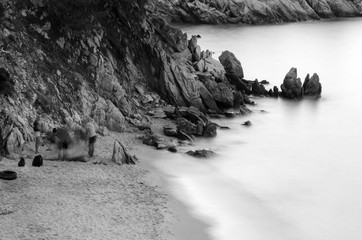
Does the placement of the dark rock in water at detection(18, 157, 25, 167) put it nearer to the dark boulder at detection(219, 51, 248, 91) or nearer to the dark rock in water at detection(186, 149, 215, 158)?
the dark rock in water at detection(186, 149, 215, 158)

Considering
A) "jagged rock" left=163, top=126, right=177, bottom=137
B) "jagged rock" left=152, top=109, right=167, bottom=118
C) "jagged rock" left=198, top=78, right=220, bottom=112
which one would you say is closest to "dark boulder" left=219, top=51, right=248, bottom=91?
"jagged rock" left=198, top=78, right=220, bottom=112

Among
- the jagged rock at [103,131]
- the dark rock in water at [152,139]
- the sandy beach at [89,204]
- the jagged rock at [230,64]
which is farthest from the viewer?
the jagged rock at [230,64]

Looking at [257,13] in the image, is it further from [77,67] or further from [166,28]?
[77,67]

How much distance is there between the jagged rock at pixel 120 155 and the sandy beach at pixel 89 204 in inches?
17.8

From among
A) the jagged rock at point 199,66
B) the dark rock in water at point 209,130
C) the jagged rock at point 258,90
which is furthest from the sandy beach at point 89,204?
the jagged rock at point 258,90

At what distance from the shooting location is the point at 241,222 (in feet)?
114

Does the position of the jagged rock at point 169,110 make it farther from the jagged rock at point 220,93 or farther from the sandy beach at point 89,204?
the sandy beach at point 89,204

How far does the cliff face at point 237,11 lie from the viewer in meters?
149

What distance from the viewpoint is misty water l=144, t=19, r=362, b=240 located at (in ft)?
115

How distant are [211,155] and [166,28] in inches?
795

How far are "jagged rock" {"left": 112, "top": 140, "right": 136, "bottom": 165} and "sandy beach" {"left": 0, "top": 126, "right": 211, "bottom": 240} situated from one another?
45 centimetres

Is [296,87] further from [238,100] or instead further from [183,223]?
[183,223]

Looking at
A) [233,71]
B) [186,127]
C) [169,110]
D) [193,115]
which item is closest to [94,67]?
[169,110]

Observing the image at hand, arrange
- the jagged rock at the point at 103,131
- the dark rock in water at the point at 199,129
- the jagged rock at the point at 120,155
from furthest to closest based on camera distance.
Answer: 1. the dark rock in water at the point at 199,129
2. the jagged rock at the point at 103,131
3. the jagged rock at the point at 120,155
